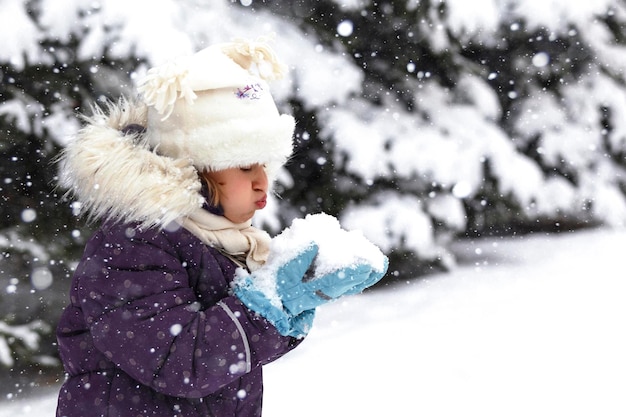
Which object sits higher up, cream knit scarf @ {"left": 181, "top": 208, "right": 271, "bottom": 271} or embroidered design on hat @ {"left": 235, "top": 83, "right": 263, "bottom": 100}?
embroidered design on hat @ {"left": 235, "top": 83, "right": 263, "bottom": 100}

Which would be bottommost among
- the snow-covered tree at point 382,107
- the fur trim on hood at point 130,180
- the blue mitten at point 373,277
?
the snow-covered tree at point 382,107

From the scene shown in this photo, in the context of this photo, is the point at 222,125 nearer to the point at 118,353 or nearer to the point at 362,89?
the point at 118,353

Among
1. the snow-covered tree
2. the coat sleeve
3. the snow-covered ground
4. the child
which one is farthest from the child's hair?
the snow-covered ground

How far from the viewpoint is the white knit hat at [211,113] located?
1417 mm

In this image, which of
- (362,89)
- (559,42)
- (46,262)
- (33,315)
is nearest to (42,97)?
(46,262)

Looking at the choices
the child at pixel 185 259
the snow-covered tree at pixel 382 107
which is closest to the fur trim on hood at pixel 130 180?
the child at pixel 185 259

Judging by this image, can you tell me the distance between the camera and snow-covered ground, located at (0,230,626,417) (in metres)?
3.07

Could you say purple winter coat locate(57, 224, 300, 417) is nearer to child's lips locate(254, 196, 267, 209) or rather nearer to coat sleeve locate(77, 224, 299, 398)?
coat sleeve locate(77, 224, 299, 398)

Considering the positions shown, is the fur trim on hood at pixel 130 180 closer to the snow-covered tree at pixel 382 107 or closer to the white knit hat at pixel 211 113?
the white knit hat at pixel 211 113

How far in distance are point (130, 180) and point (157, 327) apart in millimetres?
333

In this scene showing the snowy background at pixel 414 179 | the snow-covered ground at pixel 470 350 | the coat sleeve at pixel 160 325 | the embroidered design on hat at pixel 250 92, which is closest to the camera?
the coat sleeve at pixel 160 325

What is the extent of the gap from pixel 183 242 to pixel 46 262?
231 centimetres

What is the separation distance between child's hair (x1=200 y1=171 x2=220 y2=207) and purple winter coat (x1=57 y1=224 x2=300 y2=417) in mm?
102

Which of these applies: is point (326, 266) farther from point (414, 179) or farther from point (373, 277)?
point (414, 179)
